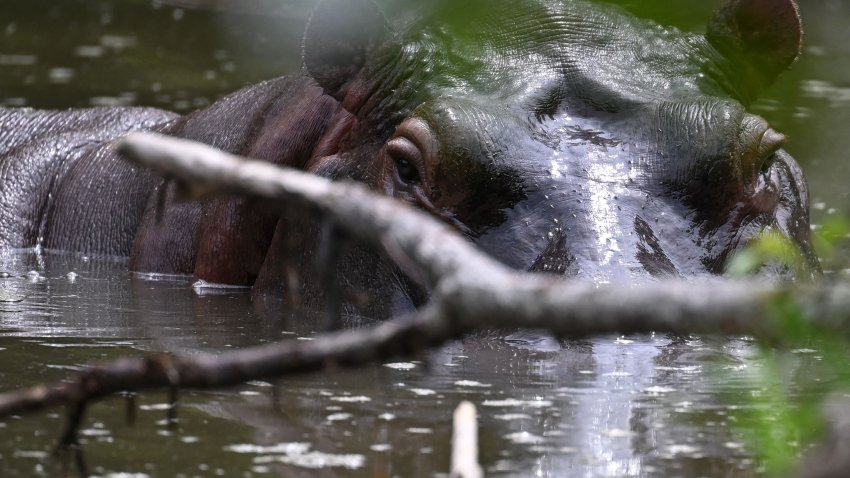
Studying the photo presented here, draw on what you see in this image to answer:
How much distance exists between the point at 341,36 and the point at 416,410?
200 centimetres

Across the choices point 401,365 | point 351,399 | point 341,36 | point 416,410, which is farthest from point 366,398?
point 341,36

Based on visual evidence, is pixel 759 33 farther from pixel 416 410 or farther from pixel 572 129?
pixel 416 410

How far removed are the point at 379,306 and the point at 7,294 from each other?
61.7 inches

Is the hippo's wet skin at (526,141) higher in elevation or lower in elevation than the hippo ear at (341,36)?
lower

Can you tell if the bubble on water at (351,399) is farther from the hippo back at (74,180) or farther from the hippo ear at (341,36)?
the hippo back at (74,180)

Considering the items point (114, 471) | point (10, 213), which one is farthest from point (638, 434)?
→ point (10, 213)

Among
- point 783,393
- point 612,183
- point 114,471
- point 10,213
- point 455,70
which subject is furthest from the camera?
point 10,213

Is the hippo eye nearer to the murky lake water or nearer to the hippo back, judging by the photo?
the murky lake water

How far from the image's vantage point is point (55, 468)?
9.26ft

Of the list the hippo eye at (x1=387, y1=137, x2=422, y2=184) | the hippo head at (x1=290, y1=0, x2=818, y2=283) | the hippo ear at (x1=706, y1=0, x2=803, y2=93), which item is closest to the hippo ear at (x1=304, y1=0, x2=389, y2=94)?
the hippo head at (x1=290, y1=0, x2=818, y2=283)

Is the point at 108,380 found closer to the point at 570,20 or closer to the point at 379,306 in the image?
the point at 379,306

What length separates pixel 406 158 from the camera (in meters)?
4.55

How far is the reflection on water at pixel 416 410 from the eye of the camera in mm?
2879

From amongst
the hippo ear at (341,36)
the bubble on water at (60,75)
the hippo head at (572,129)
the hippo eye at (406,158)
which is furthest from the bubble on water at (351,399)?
the bubble on water at (60,75)
